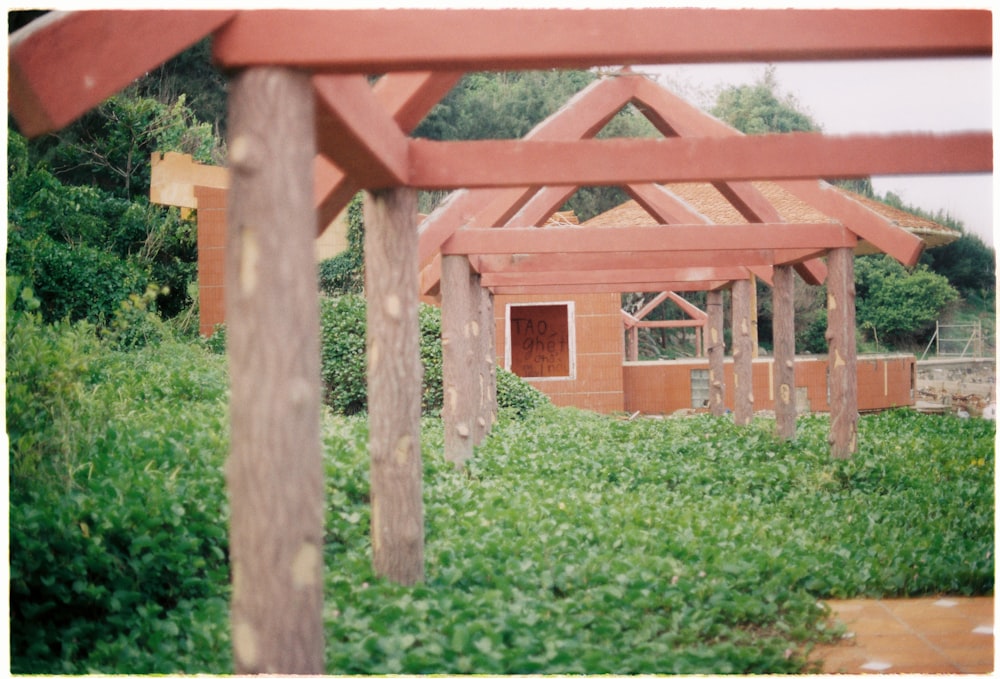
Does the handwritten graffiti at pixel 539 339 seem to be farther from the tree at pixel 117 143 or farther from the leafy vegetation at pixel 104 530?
the leafy vegetation at pixel 104 530

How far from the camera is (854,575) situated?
5.70 m

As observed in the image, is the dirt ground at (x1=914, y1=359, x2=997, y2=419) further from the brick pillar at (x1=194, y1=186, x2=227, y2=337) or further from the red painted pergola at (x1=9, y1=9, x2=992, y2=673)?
the brick pillar at (x1=194, y1=186, x2=227, y2=337)

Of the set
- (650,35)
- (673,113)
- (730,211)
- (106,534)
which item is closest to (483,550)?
(106,534)

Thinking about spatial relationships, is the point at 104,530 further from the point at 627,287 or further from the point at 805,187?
the point at 627,287

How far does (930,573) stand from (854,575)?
0.47 m

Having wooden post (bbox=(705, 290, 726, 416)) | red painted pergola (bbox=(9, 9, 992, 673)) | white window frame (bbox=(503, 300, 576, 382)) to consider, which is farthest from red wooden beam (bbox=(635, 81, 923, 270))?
white window frame (bbox=(503, 300, 576, 382))

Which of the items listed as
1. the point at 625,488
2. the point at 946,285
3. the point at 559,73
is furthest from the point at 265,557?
the point at 559,73

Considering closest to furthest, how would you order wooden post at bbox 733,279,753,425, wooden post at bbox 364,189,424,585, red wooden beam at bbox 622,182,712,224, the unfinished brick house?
1. wooden post at bbox 364,189,424,585
2. red wooden beam at bbox 622,182,712,224
3. wooden post at bbox 733,279,753,425
4. the unfinished brick house

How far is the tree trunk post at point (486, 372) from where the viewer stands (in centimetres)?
1095

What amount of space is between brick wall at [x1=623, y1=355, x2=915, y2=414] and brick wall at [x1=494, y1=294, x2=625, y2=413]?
1.95ft

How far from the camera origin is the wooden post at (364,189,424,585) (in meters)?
5.01

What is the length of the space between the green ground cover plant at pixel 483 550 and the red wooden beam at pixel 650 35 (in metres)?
2.48

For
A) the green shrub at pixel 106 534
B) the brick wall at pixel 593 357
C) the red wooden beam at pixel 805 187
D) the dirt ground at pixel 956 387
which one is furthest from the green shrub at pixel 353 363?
the dirt ground at pixel 956 387

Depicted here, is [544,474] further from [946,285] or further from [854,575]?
[946,285]
